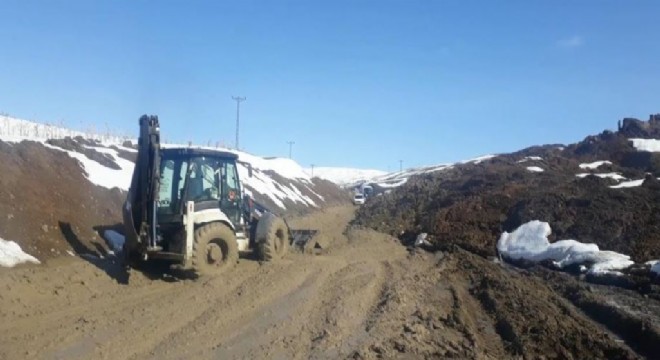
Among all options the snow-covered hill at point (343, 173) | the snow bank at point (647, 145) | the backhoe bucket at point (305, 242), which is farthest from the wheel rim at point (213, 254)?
the snow-covered hill at point (343, 173)

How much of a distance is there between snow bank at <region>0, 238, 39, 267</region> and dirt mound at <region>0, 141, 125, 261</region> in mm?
276

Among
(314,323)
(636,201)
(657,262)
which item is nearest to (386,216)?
(636,201)

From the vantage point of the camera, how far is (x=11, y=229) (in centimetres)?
1341

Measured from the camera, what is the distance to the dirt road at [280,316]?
757 cm

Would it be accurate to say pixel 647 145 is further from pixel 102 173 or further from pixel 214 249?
pixel 214 249

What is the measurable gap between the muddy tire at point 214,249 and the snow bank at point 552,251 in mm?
8690

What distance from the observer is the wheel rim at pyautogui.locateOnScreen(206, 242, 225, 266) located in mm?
11781

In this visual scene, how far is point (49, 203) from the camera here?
1606 cm

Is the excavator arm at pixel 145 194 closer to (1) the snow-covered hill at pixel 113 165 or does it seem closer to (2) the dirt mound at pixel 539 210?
(1) the snow-covered hill at pixel 113 165

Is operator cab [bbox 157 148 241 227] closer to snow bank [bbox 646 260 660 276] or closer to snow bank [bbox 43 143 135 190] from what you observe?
snow bank [bbox 43 143 135 190]

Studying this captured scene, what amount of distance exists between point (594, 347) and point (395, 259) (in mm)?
8669

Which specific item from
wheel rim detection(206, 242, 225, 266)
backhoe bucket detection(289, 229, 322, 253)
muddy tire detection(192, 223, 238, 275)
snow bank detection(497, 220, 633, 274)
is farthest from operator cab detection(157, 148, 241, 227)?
snow bank detection(497, 220, 633, 274)

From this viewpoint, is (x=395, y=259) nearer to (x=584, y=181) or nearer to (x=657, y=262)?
(x=657, y=262)

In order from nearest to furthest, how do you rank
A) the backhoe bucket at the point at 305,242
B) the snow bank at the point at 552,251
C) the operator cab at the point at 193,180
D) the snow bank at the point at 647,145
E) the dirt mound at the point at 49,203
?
the operator cab at the point at 193,180 → the dirt mound at the point at 49,203 → the snow bank at the point at 552,251 → the backhoe bucket at the point at 305,242 → the snow bank at the point at 647,145
